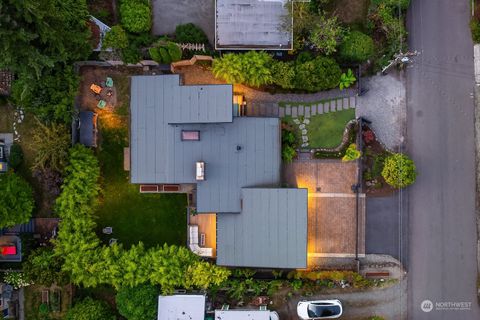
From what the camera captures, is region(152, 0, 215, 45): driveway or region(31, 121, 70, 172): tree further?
region(152, 0, 215, 45): driveway

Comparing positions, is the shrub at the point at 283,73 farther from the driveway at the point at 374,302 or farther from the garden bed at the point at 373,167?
the driveway at the point at 374,302

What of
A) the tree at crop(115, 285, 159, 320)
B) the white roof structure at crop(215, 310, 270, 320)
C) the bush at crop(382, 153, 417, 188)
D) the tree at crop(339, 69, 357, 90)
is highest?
the tree at crop(339, 69, 357, 90)

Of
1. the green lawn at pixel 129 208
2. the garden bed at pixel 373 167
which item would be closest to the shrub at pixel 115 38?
the green lawn at pixel 129 208

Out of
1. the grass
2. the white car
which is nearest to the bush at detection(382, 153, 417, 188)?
the white car

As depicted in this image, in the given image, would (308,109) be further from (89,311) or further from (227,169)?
(89,311)

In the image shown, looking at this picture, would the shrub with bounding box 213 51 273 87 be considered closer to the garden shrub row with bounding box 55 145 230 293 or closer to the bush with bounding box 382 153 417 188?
the bush with bounding box 382 153 417 188

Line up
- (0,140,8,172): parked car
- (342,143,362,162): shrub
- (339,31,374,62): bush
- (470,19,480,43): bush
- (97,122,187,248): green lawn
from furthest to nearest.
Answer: (97,122,187,248): green lawn
(0,140,8,172): parked car
(470,19,480,43): bush
(342,143,362,162): shrub
(339,31,374,62): bush

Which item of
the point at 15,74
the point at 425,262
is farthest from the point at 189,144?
the point at 425,262

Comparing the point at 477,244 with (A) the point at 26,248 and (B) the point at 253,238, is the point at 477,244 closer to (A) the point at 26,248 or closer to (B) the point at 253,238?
(B) the point at 253,238

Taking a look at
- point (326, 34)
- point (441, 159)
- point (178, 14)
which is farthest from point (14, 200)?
point (441, 159)
